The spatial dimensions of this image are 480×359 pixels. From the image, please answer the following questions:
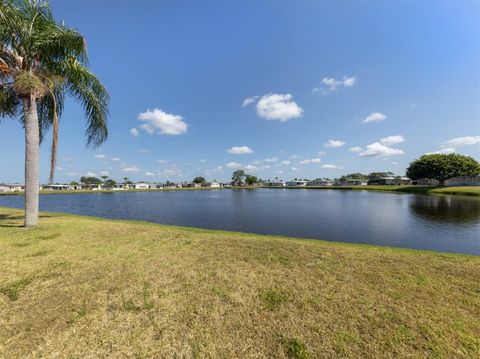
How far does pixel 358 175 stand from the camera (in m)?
185

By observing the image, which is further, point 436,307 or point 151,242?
point 151,242

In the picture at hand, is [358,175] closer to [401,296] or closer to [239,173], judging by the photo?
[239,173]

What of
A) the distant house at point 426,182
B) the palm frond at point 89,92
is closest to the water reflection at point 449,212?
the palm frond at point 89,92

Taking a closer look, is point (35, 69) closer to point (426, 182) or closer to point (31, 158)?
point (31, 158)

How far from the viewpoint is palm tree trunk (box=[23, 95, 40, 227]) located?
30.7 ft

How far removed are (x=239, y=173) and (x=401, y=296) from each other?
153 metres

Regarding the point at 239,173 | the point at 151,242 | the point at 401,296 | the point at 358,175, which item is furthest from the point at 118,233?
the point at 358,175

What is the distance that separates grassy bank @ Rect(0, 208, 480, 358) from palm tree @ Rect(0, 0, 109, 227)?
465 cm

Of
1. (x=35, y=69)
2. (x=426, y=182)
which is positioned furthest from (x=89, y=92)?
(x=426, y=182)

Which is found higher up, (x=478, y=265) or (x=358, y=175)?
(x=358, y=175)

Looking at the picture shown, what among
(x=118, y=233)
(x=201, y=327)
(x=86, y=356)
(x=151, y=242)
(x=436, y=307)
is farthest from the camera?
(x=118, y=233)

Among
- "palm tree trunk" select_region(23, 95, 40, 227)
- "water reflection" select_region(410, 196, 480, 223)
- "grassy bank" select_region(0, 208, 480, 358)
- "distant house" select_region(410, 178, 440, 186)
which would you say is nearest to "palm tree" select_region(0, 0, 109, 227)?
"palm tree trunk" select_region(23, 95, 40, 227)

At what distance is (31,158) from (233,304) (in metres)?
10.5

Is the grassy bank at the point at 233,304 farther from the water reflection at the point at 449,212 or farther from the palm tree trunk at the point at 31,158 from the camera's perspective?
the water reflection at the point at 449,212
